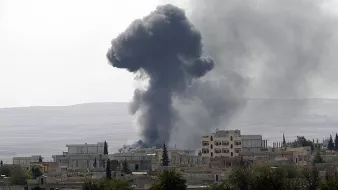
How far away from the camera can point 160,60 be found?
112m

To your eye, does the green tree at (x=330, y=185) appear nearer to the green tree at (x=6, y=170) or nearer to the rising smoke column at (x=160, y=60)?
the green tree at (x=6, y=170)

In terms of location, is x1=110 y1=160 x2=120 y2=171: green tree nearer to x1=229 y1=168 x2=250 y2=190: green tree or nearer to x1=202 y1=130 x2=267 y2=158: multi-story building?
x1=202 y1=130 x2=267 y2=158: multi-story building

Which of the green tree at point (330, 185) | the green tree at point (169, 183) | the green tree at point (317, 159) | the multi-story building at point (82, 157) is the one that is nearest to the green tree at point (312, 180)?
the green tree at point (330, 185)

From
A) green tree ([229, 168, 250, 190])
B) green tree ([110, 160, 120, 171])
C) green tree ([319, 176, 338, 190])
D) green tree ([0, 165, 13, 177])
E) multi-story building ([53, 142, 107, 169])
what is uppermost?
multi-story building ([53, 142, 107, 169])

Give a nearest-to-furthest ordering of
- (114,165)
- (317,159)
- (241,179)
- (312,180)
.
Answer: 1. (241,179)
2. (312,180)
3. (317,159)
4. (114,165)

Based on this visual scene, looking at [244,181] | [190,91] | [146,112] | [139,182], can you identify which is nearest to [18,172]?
[139,182]

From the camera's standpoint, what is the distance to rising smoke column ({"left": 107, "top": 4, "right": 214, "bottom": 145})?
107375mm

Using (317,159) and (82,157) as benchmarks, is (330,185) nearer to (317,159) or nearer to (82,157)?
(317,159)

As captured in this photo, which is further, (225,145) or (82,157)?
(82,157)

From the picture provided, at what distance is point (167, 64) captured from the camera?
112875mm

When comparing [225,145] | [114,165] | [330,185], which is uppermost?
[225,145]

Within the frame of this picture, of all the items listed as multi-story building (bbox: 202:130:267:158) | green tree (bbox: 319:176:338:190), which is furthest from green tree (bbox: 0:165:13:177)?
green tree (bbox: 319:176:338:190)

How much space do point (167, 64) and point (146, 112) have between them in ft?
21.6

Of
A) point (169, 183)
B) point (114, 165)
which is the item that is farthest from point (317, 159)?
point (169, 183)
